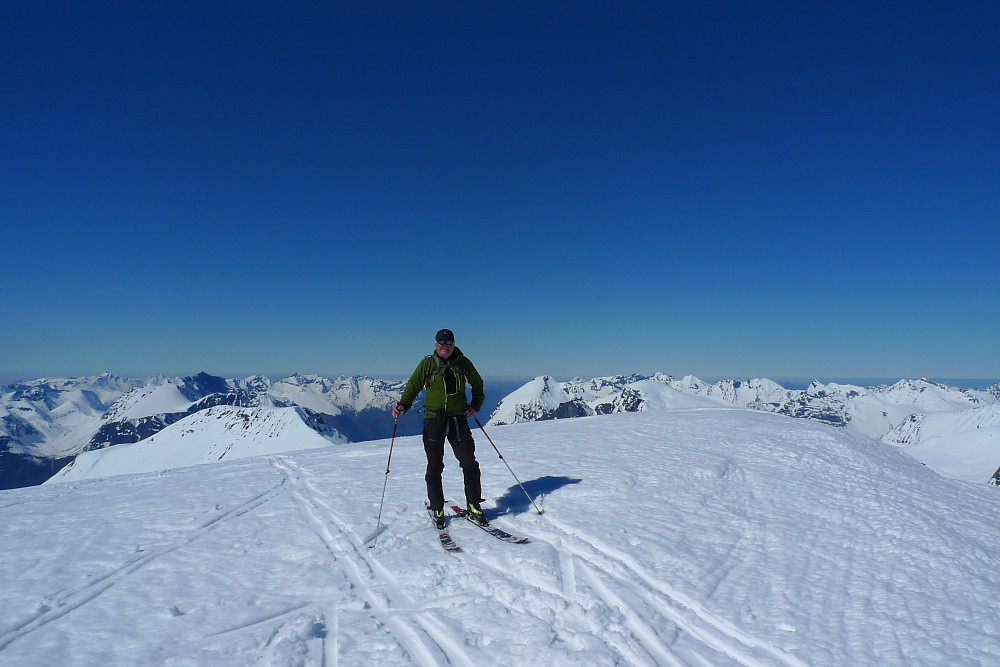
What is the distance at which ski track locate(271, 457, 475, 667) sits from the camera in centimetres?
425

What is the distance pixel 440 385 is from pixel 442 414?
1.69ft

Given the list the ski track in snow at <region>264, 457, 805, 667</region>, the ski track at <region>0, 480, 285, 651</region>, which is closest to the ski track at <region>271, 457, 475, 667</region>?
the ski track in snow at <region>264, 457, 805, 667</region>

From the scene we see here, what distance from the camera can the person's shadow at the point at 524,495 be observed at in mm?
8352

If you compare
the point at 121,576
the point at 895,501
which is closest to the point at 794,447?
the point at 895,501

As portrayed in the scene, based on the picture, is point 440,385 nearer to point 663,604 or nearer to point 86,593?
point 663,604

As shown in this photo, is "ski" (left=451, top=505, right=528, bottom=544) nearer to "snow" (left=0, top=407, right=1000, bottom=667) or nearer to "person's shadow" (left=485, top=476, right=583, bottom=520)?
"snow" (left=0, top=407, right=1000, bottom=667)

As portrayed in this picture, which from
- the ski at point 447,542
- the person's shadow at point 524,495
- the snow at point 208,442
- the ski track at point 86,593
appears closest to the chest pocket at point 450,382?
the ski at point 447,542

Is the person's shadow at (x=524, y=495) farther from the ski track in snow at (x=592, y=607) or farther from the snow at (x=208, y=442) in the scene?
the snow at (x=208, y=442)

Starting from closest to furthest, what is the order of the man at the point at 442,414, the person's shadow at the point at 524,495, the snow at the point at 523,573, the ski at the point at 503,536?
1. the snow at the point at 523,573
2. the ski at the point at 503,536
3. the man at the point at 442,414
4. the person's shadow at the point at 524,495

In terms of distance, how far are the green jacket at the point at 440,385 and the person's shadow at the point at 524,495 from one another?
235cm

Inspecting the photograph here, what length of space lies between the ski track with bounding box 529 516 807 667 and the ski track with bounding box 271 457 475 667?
212 cm

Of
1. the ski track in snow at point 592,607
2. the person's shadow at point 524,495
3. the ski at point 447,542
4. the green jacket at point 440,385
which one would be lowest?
the ski track in snow at point 592,607

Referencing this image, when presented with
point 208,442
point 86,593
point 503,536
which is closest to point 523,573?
point 503,536

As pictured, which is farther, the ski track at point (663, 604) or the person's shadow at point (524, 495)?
the person's shadow at point (524, 495)
